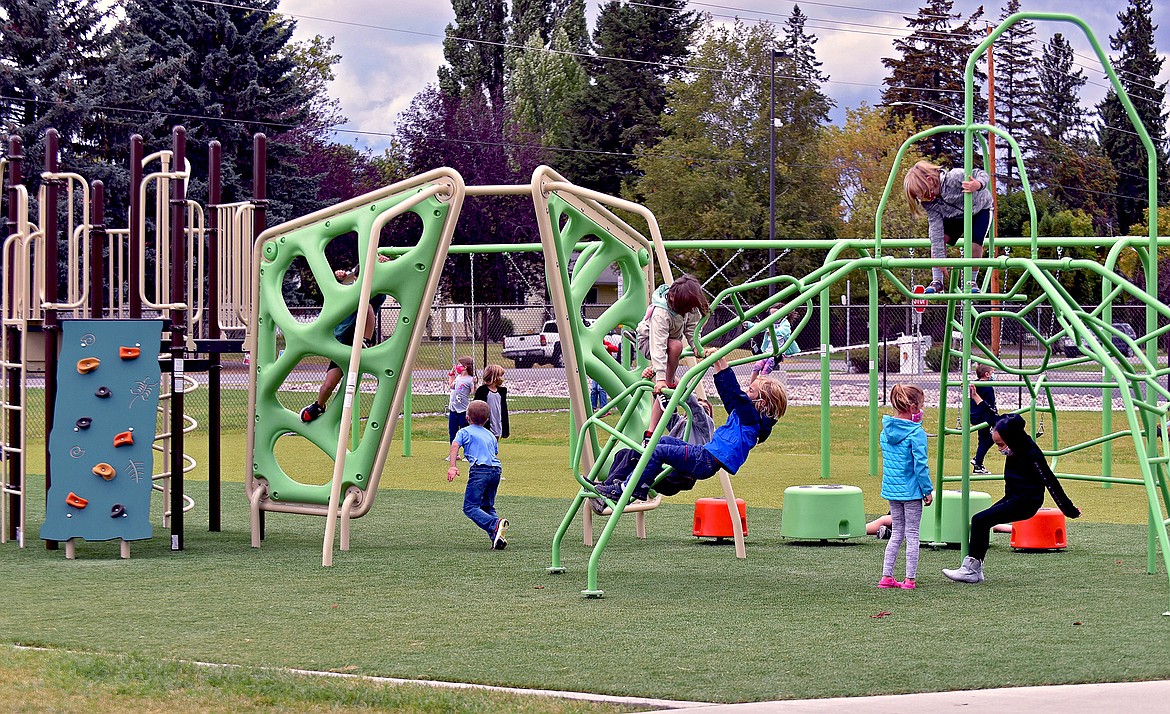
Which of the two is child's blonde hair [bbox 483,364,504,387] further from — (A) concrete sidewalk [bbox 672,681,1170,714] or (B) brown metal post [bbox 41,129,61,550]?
(A) concrete sidewalk [bbox 672,681,1170,714]

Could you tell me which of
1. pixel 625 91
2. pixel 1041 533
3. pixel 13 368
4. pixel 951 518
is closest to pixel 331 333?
pixel 13 368

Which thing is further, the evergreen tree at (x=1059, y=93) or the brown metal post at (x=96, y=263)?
the evergreen tree at (x=1059, y=93)

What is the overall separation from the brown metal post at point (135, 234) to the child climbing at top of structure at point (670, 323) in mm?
3723

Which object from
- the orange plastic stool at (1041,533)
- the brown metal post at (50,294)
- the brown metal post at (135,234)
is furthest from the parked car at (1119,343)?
the brown metal post at (50,294)

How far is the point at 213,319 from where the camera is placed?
1113 cm

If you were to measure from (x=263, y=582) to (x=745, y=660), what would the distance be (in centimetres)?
353

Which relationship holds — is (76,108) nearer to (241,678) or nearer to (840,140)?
(840,140)

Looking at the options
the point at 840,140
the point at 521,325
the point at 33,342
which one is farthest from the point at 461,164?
the point at 33,342

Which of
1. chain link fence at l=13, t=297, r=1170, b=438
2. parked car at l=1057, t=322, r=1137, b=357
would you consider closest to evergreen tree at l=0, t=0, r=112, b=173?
chain link fence at l=13, t=297, r=1170, b=438

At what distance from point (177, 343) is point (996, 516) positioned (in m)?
5.60

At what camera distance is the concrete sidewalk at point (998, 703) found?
5254 millimetres

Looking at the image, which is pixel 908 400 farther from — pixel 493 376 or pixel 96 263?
pixel 493 376

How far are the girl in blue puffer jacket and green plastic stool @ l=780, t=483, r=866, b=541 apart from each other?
2010 millimetres

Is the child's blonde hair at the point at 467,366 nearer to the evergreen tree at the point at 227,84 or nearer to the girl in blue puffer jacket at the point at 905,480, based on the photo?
the girl in blue puffer jacket at the point at 905,480
